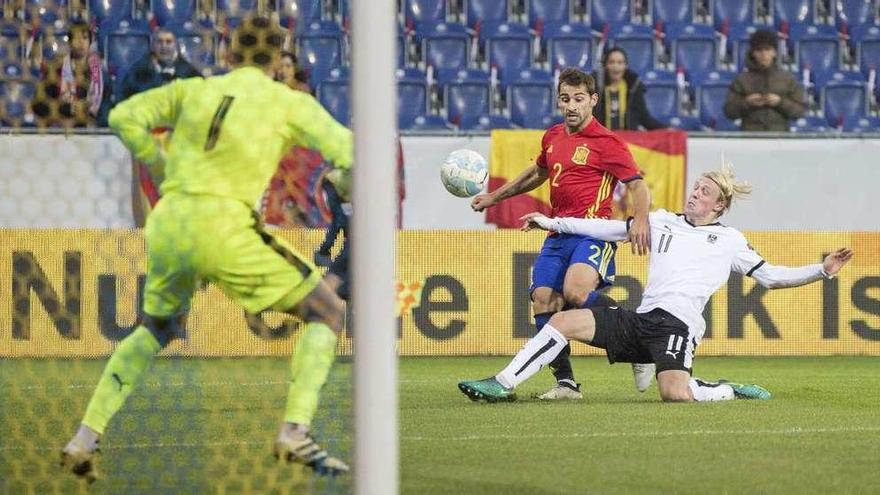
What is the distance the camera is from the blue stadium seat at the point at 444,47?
49.5ft

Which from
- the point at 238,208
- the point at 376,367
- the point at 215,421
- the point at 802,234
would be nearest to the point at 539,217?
the point at 215,421

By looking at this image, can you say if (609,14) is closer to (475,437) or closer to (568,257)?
(568,257)

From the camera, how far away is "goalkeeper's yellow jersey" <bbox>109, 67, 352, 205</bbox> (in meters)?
5.54

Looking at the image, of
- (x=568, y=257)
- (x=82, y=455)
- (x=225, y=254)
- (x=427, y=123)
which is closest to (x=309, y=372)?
(x=225, y=254)

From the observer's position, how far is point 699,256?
8.29m

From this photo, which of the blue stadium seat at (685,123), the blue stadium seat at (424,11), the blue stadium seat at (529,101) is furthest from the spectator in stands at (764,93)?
the blue stadium seat at (424,11)

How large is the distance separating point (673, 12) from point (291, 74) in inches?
369

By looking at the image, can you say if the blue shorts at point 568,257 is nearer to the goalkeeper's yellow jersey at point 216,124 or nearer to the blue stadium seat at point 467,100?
the goalkeeper's yellow jersey at point 216,124

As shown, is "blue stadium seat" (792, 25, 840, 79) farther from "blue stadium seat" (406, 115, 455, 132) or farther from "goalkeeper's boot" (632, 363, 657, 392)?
"goalkeeper's boot" (632, 363, 657, 392)

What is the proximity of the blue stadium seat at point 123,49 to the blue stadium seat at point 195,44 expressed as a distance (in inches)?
26.2

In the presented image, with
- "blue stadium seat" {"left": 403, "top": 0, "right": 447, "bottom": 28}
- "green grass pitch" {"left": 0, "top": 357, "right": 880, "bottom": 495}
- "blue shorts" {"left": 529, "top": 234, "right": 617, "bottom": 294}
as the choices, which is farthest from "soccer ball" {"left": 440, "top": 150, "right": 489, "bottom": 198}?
"blue stadium seat" {"left": 403, "top": 0, "right": 447, "bottom": 28}

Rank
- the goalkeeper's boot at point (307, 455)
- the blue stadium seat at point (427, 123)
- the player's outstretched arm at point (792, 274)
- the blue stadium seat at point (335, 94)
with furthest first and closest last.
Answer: the blue stadium seat at point (427, 123)
the blue stadium seat at point (335, 94)
the player's outstretched arm at point (792, 274)
the goalkeeper's boot at point (307, 455)

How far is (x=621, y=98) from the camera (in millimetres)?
13539

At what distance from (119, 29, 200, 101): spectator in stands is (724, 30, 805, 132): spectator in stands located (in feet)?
23.1
